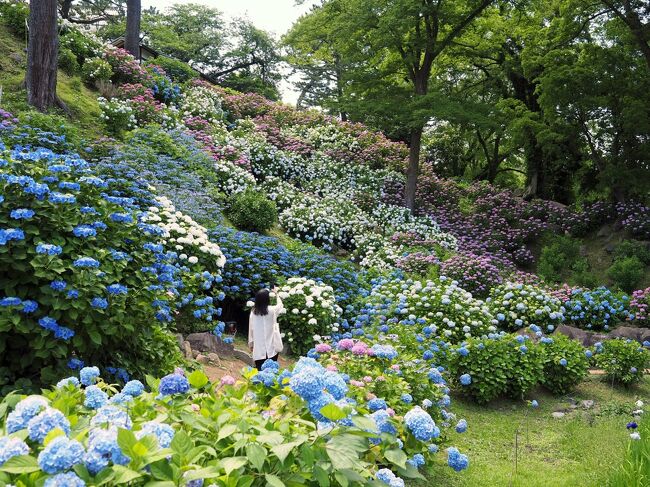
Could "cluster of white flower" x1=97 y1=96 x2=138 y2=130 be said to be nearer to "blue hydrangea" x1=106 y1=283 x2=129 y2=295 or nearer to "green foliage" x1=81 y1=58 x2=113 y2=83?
"green foliage" x1=81 y1=58 x2=113 y2=83

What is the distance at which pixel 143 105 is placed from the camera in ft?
41.3

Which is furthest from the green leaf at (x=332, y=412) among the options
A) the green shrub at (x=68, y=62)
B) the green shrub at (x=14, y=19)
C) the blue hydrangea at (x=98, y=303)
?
the green shrub at (x=14, y=19)

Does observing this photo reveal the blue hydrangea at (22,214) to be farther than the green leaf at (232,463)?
Yes

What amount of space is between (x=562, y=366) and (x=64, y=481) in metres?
6.36

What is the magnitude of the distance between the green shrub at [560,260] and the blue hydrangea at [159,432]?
492 inches

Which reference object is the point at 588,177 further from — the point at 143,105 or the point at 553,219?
the point at 143,105

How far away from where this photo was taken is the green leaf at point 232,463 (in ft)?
4.97

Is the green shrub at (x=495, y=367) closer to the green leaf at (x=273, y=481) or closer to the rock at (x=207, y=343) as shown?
the rock at (x=207, y=343)

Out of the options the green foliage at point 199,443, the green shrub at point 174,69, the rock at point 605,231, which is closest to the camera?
the green foliage at point 199,443

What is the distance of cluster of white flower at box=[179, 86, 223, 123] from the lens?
15078 mm

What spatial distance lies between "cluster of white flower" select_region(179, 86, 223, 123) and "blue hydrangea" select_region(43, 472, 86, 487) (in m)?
14.0

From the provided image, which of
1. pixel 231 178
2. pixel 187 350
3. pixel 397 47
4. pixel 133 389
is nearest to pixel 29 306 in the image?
pixel 133 389

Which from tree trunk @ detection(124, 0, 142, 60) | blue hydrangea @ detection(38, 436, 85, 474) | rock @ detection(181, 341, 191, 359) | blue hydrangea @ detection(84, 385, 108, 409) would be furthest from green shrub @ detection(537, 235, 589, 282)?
tree trunk @ detection(124, 0, 142, 60)

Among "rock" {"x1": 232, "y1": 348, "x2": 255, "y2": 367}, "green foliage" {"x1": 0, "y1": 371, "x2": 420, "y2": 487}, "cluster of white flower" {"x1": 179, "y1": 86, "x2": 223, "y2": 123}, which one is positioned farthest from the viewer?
"cluster of white flower" {"x1": 179, "y1": 86, "x2": 223, "y2": 123}
